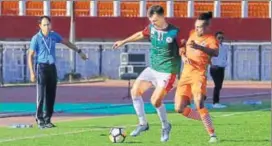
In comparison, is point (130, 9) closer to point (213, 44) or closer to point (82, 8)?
point (82, 8)

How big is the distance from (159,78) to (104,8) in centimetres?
3381

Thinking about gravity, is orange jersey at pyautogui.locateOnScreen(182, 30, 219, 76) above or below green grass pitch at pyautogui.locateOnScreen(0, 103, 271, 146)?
above

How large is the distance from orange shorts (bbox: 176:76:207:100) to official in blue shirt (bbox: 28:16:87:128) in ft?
11.1

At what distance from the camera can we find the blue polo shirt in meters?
16.9

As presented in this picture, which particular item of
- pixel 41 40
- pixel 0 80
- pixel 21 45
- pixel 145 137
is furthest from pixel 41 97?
pixel 21 45

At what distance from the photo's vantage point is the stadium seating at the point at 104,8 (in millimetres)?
47719

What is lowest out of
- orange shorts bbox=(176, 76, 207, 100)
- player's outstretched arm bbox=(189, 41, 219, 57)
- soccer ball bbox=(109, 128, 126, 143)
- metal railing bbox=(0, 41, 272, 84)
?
metal railing bbox=(0, 41, 272, 84)

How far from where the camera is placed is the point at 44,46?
1688 centimetres

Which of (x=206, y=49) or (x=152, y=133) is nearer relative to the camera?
(x=206, y=49)

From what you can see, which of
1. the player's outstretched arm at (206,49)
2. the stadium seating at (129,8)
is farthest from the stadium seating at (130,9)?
the player's outstretched arm at (206,49)

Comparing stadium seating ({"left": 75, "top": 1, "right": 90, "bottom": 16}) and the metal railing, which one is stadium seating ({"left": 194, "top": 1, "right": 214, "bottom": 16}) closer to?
the metal railing

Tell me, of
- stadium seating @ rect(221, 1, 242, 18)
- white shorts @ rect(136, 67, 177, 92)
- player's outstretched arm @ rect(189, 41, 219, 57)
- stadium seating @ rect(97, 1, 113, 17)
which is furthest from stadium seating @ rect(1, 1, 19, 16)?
player's outstretched arm @ rect(189, 41, 219, 57)

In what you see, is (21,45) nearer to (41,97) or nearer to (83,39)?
(83,39)

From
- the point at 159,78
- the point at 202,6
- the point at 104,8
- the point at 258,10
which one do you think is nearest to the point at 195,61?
the point at 159,78
